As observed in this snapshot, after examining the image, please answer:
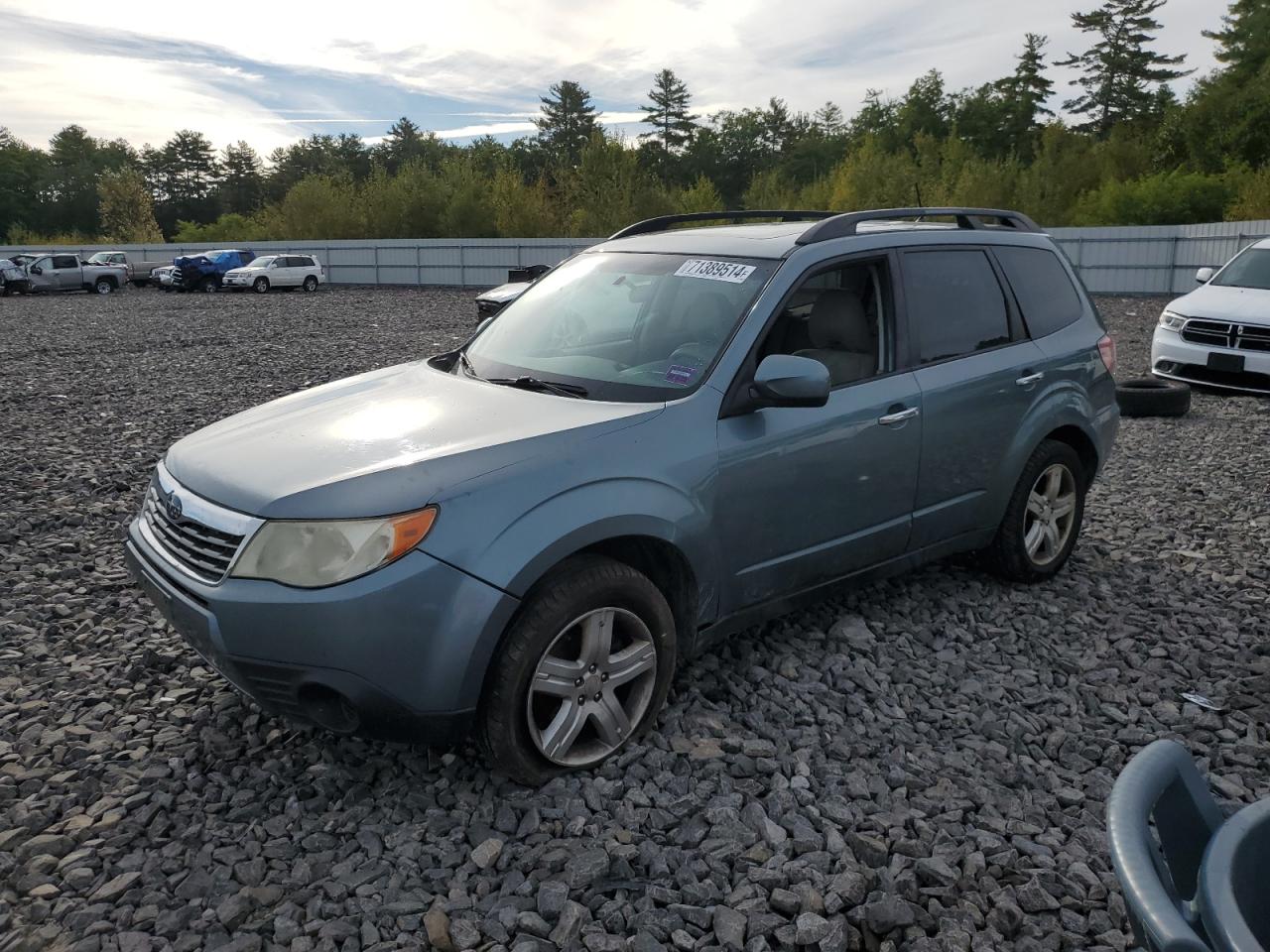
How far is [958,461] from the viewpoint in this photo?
4465 millimetres

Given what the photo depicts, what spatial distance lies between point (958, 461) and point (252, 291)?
→ 3340 centimetres

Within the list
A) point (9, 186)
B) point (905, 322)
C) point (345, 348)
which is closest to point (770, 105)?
point (9, 186)

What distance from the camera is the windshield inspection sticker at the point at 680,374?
363 cm

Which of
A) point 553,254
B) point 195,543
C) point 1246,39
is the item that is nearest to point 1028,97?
point 1246,39

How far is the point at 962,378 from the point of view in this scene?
14.5ft

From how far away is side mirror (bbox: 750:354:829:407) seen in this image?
346cm

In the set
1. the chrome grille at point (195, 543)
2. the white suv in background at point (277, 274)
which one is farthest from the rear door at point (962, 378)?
the white suv in background at point (277, 274)

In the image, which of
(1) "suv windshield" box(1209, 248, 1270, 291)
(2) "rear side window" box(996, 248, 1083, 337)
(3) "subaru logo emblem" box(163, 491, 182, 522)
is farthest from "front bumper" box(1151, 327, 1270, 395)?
(3) "subaru logo emblem" box(163, 491, 182, 522)

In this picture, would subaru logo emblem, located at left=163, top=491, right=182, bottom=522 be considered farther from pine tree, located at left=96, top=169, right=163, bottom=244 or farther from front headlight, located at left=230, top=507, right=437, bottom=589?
pine tree, located at left=96, top=169, right=163, bottom=244

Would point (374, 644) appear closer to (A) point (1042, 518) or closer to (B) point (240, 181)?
(A) point (1042, 518)

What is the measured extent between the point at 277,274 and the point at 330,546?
34.1 m

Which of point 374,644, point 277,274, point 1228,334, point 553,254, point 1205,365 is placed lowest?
point 374,644

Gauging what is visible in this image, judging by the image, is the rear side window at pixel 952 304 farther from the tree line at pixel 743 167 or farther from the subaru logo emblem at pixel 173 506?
the tree line at pixel 743 167

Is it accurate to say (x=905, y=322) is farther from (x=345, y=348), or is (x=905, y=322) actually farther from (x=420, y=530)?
(x=345, y=348)
